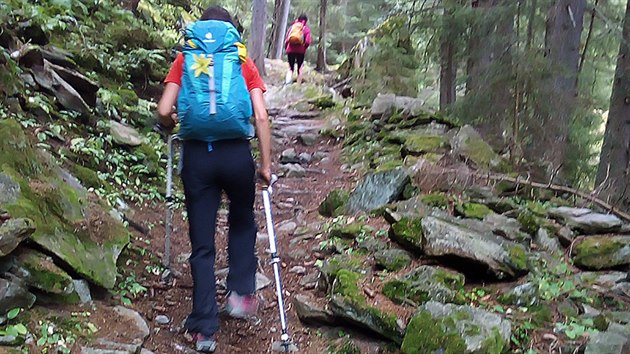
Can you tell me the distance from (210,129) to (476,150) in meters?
5.31

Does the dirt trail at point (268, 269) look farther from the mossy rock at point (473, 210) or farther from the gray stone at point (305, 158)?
the mossy rock at point (473, 210)

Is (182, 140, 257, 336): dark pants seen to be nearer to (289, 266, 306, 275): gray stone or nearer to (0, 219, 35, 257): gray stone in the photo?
(0, 219, 35, 257): gray stone

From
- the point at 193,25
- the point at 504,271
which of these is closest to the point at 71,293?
the point at 193,25

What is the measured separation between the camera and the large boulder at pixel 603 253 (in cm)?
530

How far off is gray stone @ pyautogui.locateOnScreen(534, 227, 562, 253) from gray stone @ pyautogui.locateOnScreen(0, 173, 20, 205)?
4.62 meters

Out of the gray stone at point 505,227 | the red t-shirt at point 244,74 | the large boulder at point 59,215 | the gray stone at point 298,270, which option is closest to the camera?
the red t-shirt at point 244,74

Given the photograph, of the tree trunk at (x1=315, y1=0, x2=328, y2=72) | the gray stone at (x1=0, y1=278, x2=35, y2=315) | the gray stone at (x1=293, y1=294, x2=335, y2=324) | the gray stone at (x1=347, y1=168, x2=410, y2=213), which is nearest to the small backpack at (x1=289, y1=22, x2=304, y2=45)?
the tree trunk at (x1=315, y1=0, x2=328, y2=72)

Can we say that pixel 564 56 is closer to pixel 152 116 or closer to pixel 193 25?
pixel 152 116

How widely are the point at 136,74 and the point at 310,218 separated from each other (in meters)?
4.19

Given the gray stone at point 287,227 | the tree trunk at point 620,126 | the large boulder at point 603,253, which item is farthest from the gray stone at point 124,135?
the tree trunk at point 620,126

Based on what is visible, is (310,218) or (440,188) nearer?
(440,188)

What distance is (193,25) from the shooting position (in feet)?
13.1

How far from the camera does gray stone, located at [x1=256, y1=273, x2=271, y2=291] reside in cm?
525

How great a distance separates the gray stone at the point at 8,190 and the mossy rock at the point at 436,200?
13.0ft
